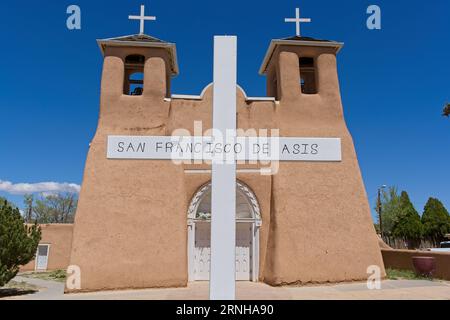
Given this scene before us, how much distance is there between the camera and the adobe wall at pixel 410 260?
47.9 feet

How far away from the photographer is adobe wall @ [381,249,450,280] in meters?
14.6

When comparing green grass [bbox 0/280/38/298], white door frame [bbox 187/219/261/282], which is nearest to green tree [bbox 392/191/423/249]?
white door frame [bbox 187/219/261/282]

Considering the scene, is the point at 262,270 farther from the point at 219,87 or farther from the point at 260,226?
the point at 219,87

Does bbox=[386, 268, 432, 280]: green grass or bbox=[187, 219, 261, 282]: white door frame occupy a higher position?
bbox=[187, 219, 261, 282]: white door frame

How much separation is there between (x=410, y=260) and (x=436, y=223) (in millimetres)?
22788

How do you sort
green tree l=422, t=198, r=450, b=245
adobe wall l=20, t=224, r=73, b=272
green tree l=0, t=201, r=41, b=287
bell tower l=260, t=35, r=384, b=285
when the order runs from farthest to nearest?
green tree l=422, t=198, r=450, b=245 < adobe wall l=20, t=224, r=73, b=272 < bell tower l=260, t=35, r=384, b=285 < green tree l=0, t=201, r=41, b=287

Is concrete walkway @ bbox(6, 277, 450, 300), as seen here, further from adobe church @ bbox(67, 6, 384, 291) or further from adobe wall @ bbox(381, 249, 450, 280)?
adobe wall @ bbox(381, 249, 450, 280)

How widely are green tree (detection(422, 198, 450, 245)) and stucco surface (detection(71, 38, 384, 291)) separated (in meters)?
26.1

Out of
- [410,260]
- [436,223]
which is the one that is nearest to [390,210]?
[436,223]

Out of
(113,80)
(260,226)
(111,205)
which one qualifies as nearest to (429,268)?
(260,226)

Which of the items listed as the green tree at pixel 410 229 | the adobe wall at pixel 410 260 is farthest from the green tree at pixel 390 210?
the adobe wall at pixel 410 260

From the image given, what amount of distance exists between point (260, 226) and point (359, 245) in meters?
3.63

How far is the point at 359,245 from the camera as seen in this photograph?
13.7 meters

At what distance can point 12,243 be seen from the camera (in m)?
12.3
